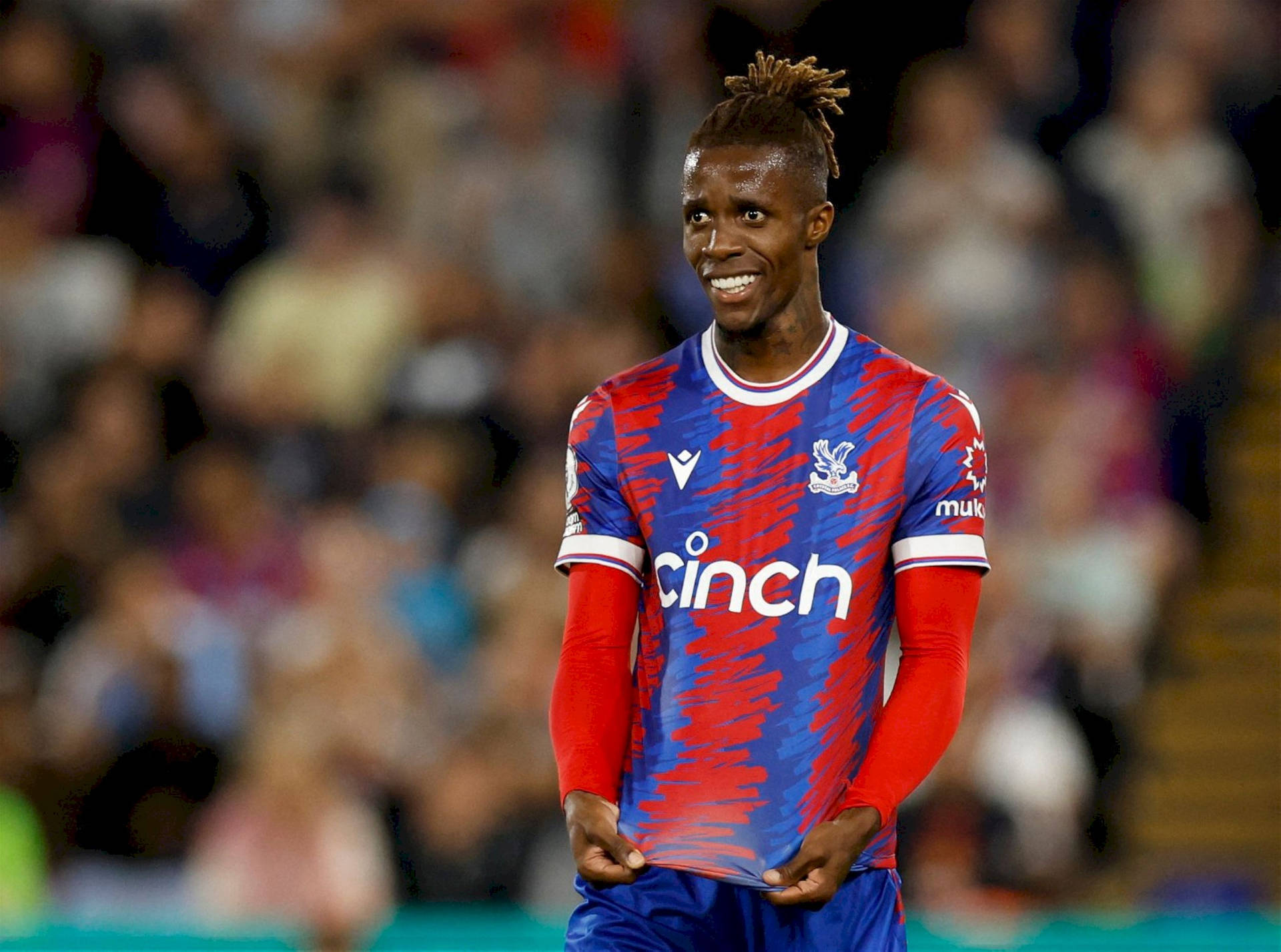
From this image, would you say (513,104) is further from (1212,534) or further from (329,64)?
(1212,534)

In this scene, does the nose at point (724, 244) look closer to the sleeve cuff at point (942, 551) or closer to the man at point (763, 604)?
the man at point (763, 604)

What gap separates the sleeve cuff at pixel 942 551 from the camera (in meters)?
3.39

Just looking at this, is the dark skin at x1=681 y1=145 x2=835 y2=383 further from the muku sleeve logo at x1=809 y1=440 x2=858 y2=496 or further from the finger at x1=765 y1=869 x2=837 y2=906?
the finger at x1=765 y1=869 x2=837 y2=906

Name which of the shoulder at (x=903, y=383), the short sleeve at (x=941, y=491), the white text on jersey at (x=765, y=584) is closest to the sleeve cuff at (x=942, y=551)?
the short sleeve at (x=941, y=491)

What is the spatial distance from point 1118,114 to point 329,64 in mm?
3858

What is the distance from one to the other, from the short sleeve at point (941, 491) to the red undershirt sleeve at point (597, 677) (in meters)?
0.46

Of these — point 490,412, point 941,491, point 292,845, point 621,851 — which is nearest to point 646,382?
point 941,491

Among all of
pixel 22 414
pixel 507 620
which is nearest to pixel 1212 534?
pixel 507 620

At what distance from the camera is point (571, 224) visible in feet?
32.9

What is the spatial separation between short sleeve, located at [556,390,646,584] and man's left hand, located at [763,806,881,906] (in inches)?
21.8

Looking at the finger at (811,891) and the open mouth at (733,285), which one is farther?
the open mouth at (733,285)

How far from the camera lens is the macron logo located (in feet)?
11.5

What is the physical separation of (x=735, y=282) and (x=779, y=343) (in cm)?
15

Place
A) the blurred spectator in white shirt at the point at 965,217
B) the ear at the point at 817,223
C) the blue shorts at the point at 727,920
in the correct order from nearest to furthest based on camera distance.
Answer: the blue shorts at the point at 727,920, the ear at the point at 817,223, the blurred spectator in white shirt at the point at 965,217
